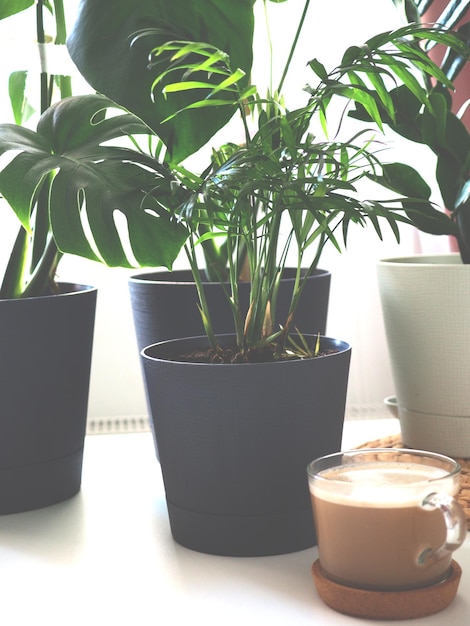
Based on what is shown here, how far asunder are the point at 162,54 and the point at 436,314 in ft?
1.21

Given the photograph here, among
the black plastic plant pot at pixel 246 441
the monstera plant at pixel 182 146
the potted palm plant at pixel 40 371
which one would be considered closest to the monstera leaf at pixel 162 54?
the monstera plant at pixel 182 146

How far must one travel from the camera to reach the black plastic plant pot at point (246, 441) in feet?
2.12

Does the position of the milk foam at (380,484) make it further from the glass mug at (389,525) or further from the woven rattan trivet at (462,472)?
the woven rattan trivet at (462,472)

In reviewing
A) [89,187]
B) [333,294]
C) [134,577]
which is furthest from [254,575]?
[333,294]

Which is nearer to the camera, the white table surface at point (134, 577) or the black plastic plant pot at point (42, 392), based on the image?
the white table surface at point (134, 577)

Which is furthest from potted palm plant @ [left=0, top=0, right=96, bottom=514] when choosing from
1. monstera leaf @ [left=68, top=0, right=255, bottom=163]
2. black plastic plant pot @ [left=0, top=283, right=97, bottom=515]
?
monstera leaf @ [left=68, top=0, right=255, bottom=163]

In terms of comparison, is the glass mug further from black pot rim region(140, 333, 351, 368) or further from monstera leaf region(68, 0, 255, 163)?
monstera leaf region(68, 0, 255, 163)

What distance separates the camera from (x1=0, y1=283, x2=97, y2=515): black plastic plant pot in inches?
30.2

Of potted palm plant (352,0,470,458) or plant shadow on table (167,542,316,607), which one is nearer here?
plant shadow on table (167,542,316,607)

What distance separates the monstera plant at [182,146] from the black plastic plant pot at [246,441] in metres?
0.07

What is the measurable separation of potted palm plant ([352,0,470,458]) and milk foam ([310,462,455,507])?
0.92 feet

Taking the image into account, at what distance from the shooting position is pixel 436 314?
856 millimetres

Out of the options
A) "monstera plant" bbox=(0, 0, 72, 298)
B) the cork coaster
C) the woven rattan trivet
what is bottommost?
the woven rattan trivet

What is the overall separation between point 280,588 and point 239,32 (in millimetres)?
466
